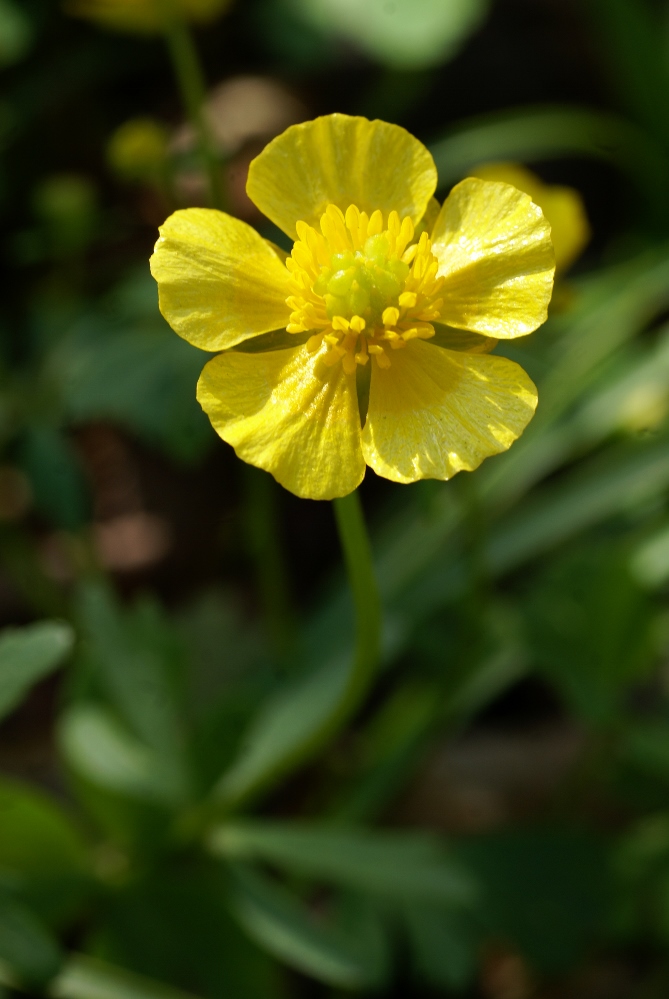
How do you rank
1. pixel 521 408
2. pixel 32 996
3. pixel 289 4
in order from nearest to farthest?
pixel 521 408 < pixel 32 996 < pixel 289 4

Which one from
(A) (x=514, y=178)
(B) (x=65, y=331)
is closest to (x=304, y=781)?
(B) (x=65, y=331)

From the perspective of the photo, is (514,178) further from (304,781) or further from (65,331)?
(304,781)

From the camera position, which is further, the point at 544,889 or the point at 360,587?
the point at 544,889

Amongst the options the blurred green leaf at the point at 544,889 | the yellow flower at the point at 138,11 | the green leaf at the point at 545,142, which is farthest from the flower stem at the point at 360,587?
the green leaf at the point at 545,142

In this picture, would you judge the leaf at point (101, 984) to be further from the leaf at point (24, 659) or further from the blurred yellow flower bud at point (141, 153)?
the blurred yellow flower bud at point (141, 153)

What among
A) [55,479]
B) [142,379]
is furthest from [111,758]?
[142,379]

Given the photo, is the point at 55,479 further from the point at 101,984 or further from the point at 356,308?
the point at 356,308
